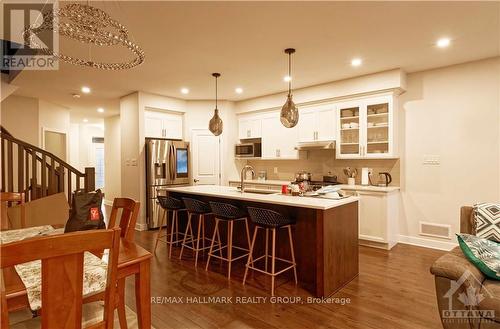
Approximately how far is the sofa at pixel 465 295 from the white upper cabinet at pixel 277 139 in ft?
12.3

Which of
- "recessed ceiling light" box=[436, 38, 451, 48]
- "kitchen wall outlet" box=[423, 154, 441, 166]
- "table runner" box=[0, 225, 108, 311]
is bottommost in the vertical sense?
"table runner" box=[0, 225, 108, 311]

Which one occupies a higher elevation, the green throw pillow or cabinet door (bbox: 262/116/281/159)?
cabinet door (bbox: 262/116/281/159)

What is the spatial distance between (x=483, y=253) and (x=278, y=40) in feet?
8.84

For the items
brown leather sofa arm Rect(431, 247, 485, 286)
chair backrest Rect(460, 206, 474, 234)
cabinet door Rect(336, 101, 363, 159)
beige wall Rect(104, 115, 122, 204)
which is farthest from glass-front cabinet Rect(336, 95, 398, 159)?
beige wall Rect(104, 115, 122, 204)

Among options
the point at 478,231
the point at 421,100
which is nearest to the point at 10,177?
the point at 478,231

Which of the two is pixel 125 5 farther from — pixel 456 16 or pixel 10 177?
pixel 456 16

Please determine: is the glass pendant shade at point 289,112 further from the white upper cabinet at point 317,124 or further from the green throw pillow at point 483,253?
the green throw pillow at point 483,253

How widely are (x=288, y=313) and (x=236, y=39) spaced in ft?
9.28

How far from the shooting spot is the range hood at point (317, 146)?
4816 mm

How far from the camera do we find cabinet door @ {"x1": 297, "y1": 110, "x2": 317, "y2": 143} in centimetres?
514

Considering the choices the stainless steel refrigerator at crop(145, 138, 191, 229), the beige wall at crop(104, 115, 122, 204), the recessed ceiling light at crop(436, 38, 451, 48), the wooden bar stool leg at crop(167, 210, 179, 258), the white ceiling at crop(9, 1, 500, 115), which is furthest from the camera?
the beige wall at crop(104, 115, 122, 204)

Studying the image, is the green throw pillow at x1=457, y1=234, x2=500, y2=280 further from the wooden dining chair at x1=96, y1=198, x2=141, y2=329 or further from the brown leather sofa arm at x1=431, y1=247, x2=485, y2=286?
the wooden dining chair at x1=96, y1=198, x2=141, y2=329

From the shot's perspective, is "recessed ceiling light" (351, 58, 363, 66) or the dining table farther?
"recessed ceiling light" (351, 58, 363, 66)

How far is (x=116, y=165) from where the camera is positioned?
27.6 feet
